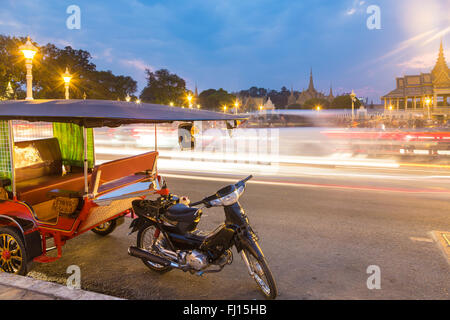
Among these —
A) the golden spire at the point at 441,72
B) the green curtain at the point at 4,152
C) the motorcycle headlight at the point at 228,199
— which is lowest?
the motorcycle headlight at the point at 228,199

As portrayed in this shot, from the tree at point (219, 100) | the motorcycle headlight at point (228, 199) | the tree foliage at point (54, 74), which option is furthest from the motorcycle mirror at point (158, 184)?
the tree at point (219, 100)

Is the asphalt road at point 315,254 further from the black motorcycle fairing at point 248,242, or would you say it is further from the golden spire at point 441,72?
the golden spire at point 441,72

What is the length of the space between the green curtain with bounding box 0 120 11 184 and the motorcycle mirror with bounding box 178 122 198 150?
2282 mm

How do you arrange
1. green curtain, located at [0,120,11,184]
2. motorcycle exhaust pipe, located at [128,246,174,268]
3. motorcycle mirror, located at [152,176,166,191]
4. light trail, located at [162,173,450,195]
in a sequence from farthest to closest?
light trail, located at [162,173,450,195], motorcycle mirror, located at [152,176,166,191], green curtain, located at [0,120,11,184], motorcycle exhaust pipe, located at [128,246,174,268]

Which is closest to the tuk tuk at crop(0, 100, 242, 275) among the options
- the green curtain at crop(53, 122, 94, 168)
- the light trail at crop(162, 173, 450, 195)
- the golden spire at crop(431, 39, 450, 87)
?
the green curtain at crop(53, 122, 94, 168)

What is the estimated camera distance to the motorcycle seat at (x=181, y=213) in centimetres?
421

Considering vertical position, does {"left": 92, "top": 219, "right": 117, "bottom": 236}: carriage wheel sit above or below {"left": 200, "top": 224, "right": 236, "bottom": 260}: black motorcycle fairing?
below

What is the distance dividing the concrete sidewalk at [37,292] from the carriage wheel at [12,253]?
263 millimetres

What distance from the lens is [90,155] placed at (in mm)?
6547

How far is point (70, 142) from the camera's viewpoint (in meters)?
7.15

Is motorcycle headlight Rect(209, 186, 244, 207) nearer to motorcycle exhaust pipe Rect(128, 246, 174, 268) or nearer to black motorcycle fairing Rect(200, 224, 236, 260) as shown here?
black motorcycle fairing Rect(200, 224, 236, 260)

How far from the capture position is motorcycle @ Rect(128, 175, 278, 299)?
3.93m

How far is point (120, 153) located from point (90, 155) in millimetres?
14965
